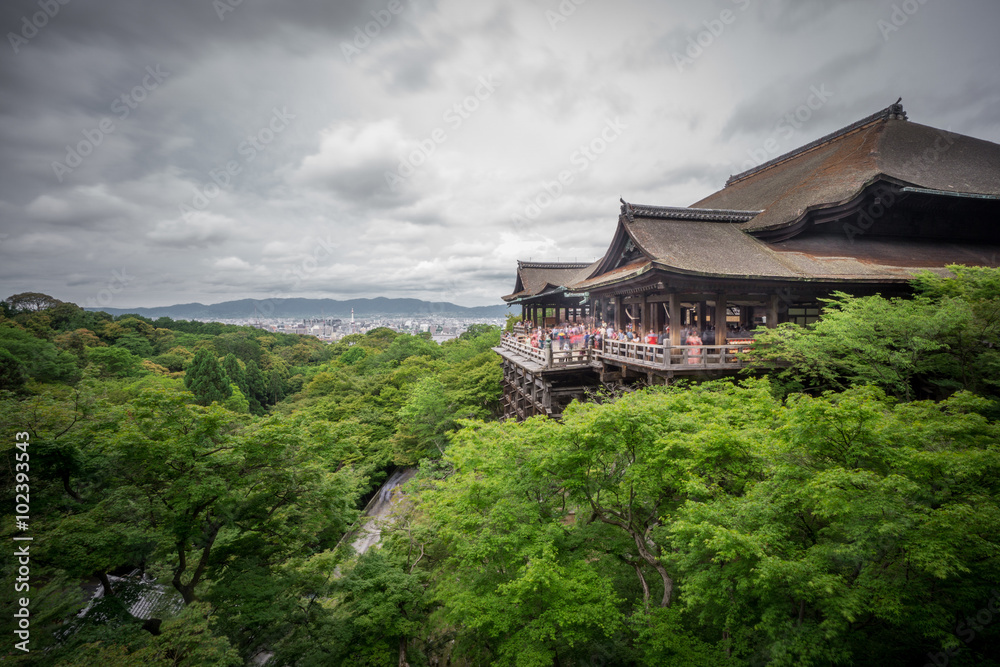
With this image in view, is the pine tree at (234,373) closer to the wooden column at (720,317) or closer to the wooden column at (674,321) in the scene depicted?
the wooden column at (674,321)

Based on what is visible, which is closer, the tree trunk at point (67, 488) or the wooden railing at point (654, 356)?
the tree trunk at point (67, 488)

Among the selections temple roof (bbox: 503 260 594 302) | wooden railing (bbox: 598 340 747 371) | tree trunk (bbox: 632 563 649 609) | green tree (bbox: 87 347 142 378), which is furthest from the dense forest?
green tree (bbox: 87 347 142 378)

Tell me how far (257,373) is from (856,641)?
57903 mm

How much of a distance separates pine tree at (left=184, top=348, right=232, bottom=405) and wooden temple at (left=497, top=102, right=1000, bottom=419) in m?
32.1

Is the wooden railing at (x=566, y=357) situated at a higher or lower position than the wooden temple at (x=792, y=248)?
lower

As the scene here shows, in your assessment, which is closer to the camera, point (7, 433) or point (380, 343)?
point (7, 433)

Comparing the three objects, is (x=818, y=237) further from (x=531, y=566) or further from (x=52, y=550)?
(x=52, y=550)

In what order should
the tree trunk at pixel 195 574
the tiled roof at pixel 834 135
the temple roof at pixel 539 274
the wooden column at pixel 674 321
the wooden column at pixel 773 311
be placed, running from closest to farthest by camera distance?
1. the tree trunk at pixel 195 574
2. the wooden column at pixel 674 321
3. the wooden column at pixel 773 311
4. the tiled roof at pixel 834 135
5. the temple roof at pixel 539 274

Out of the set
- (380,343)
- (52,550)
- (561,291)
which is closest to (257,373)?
(380,343)

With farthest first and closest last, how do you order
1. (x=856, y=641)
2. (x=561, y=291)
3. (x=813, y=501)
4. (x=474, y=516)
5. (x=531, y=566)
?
(x=561, y=291)
(x=474, y=516)
(x=531, y=566)
(x=813, y=501)
(x=856, y=641)

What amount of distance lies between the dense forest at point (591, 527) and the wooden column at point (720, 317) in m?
1.55

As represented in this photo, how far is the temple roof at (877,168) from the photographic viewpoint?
15140mm

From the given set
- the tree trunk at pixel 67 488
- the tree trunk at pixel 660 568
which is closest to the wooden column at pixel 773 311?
the tree trunk at pixel 660 568

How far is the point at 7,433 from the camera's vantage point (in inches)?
279
